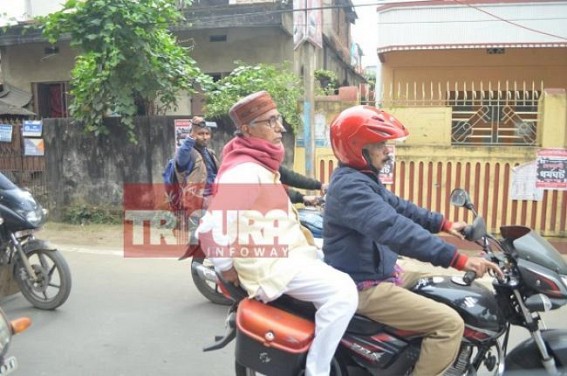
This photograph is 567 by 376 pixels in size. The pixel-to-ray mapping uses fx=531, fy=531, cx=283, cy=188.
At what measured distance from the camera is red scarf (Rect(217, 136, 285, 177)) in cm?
274

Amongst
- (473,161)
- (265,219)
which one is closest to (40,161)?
(473,161)

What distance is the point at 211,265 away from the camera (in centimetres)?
458

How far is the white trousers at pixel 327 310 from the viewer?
243 cm

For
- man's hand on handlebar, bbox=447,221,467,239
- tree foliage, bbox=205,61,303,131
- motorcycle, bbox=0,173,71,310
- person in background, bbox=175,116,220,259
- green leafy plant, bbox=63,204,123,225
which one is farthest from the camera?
green leafy plant, bbox=63,204,123,225

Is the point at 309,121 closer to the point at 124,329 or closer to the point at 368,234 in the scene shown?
the point at 124,329

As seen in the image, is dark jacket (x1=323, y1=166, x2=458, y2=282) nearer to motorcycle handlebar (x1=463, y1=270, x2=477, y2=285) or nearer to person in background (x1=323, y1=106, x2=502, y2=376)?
person in background (x1=323, y1=106, x2=502, y2=376)

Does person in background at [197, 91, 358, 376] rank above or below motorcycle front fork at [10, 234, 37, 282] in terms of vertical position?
above

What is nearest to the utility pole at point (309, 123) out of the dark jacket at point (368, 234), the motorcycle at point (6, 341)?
the dark jacket at point (368, 234)

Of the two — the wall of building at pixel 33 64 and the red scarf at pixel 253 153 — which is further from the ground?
the wall of building at pixel 33 64

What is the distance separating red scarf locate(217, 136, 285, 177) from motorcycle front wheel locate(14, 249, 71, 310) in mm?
2425

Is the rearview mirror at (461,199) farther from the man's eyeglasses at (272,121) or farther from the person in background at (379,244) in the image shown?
the man's eyeglasses at (272,121)

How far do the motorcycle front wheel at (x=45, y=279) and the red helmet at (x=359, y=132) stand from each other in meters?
2.99

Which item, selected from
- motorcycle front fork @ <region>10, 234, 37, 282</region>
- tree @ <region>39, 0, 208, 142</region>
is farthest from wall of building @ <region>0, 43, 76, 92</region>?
motorcycle front fork @ <region>10, 234, 37, 282</region>

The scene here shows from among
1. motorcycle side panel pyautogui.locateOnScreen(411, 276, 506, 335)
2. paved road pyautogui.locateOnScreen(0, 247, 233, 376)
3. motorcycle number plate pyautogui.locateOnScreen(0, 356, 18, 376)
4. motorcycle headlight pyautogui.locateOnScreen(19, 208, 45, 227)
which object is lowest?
paved road pyautogui.locateOnScreen(0, 247, 233, 376)
